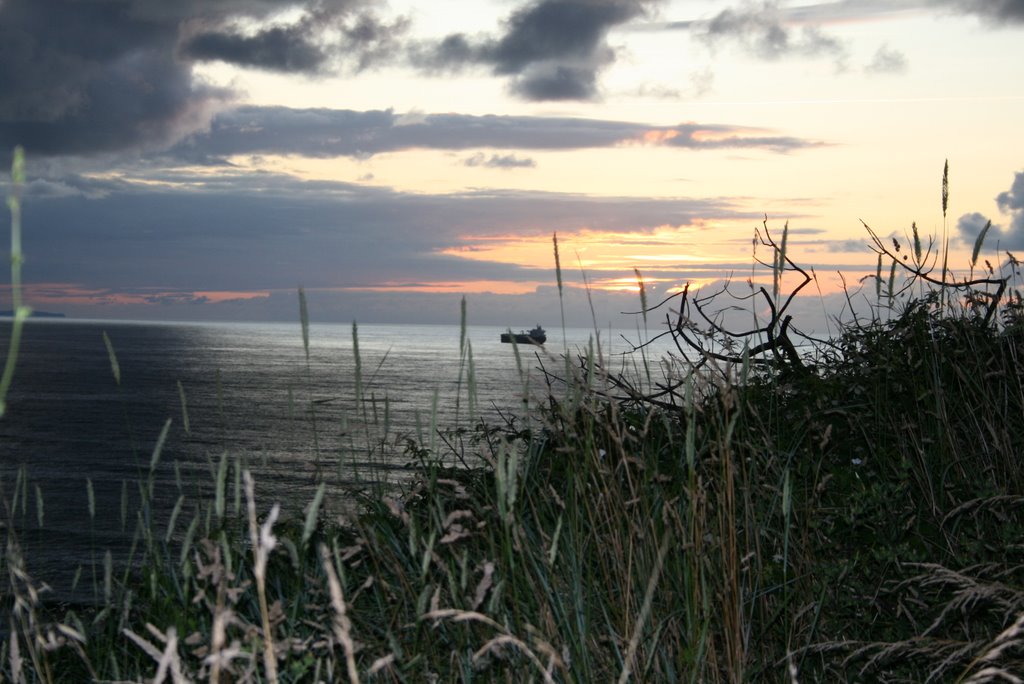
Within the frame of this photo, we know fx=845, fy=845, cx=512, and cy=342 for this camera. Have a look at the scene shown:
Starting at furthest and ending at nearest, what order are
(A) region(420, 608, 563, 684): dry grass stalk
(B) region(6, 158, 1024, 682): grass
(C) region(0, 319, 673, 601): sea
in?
(C) region(0, 319, 673, 601): sea < (B) region(6, 158, 1024, 682): grass < (A) region(420, 608, 563, 684): dry grass stalk

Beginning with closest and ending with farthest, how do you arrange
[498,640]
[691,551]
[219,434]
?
[498,640], [691,551], [219,434]

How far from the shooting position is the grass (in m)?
2.73

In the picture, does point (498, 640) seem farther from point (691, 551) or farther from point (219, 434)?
point (219, 434)

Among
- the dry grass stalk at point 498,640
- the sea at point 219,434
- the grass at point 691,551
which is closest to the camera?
the dry grass stalk at point 498,640

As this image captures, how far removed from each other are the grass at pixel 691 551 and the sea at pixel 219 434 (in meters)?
0.22

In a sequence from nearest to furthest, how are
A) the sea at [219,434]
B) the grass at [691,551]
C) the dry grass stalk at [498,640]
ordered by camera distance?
the dry grass stalk at [498,640] < the grass at [691,551] < the sea at [219,434]

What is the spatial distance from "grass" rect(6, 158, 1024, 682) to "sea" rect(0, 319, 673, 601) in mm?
221

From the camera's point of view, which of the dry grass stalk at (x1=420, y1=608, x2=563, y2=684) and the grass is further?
the grass


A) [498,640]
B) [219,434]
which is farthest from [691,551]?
[219,434]

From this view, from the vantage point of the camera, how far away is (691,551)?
2.98 metres

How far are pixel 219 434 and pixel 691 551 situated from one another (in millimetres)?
43600

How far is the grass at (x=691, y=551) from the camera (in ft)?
8.96

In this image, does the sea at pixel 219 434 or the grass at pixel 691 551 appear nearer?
the grass at pixel 691 551

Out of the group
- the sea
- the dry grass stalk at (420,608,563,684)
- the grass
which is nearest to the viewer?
the dry grass stalk at (420,608,563,684)
